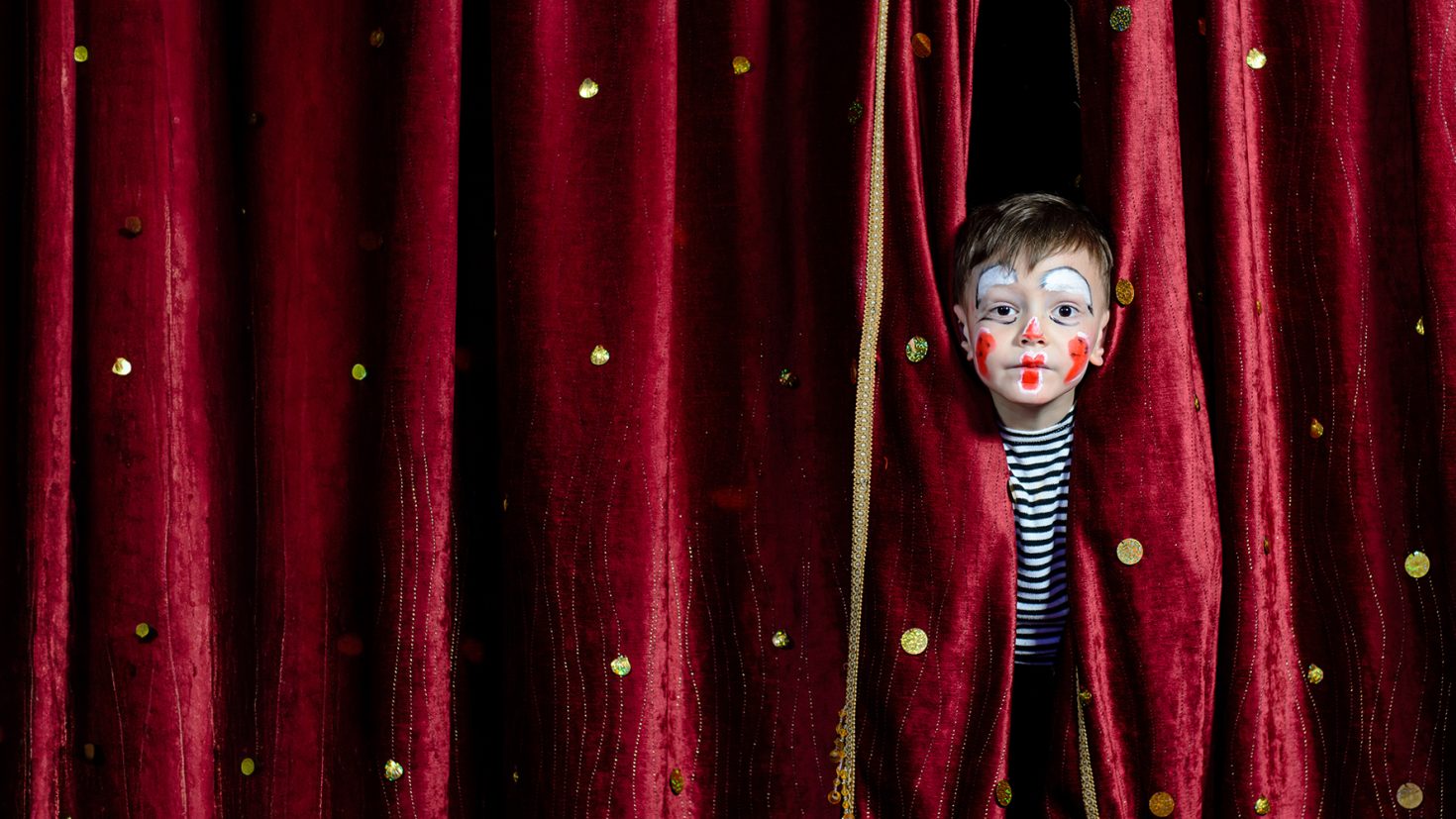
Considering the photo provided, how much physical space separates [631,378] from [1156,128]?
57cm

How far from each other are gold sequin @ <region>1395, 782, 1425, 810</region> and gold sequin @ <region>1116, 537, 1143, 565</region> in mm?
370

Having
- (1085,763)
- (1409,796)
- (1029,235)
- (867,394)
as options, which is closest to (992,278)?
(1029,235)

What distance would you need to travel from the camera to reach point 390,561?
43.6 inches

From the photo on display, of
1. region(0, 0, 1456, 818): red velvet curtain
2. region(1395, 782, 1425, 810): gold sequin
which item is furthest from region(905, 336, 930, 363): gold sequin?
region(1395, 782, 1425, 810): gold sequin

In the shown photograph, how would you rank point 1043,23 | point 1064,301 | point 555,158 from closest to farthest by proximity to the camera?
point 1064,301, point 555,158, point 1043,23

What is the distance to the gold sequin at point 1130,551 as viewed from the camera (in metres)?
1.04

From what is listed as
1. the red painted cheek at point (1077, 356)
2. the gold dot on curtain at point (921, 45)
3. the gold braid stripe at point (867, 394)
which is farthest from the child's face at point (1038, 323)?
the gold dot on curtain at point (921, 45)

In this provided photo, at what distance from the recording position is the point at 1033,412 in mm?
1081

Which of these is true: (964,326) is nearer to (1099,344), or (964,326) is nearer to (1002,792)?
(1099,344)

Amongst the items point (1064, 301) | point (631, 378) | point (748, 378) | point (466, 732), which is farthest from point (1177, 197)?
point (466, 732)

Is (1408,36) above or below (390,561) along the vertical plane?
above

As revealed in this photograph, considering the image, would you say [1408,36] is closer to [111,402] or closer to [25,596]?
[111,402]

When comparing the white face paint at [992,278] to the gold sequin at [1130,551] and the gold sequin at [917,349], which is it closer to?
the gold sequin at [917,349]

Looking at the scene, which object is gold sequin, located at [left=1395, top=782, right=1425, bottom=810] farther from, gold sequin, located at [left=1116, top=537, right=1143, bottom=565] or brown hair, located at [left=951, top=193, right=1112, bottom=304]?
brown hair, located at [left=951, top=193, right=1112, bottom=304]
